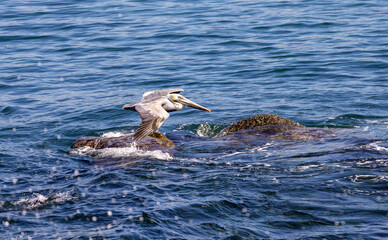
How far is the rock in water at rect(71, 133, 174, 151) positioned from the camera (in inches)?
428

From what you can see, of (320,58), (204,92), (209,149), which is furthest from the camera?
(320,58)

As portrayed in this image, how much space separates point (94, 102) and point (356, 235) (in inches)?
386

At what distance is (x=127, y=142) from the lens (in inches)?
431

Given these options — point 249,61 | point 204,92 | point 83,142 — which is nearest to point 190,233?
point 83,142

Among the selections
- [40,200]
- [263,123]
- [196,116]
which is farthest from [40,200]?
[196,116]

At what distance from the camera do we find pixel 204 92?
1564 cm

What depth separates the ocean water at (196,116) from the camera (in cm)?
766

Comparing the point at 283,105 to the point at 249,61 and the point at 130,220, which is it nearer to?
the point at 249,61

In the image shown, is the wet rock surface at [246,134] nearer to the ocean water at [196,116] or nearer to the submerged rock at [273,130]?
→ the submerged rock at [273,130]

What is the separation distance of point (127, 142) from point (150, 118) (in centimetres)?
174

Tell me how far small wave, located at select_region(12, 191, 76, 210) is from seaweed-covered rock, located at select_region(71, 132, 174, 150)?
8.19 feet

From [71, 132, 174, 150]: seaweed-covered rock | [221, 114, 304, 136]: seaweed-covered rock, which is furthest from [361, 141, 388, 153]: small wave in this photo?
[71, 132, 174, 150]: seaweed-covered rock

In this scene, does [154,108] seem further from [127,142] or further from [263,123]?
[263,123]

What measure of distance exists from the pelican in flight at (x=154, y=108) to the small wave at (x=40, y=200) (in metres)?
1.44
